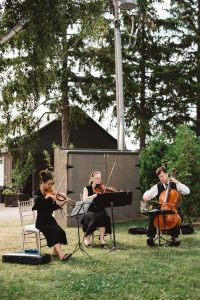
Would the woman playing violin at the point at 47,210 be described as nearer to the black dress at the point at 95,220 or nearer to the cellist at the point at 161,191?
the black dress at the point at 95,220

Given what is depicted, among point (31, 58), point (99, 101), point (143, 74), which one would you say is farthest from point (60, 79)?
point (31, 58)

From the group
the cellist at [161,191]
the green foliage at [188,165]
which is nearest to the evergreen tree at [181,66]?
the green foliage at [188,165]

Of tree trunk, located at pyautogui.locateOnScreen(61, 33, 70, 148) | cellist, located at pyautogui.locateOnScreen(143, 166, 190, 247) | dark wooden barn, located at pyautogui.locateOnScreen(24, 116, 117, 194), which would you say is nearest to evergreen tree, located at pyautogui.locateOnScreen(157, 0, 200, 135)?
tree trunk, located at pyautogui.locateOnScreen(61, 33, 70, 148)

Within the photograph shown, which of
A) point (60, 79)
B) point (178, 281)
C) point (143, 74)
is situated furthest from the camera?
point (143, 74)

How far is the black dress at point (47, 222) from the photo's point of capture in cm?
947

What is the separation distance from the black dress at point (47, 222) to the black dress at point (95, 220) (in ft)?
3.79

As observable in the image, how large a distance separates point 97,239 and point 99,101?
12.7 m

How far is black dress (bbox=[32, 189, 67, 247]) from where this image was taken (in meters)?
9.47

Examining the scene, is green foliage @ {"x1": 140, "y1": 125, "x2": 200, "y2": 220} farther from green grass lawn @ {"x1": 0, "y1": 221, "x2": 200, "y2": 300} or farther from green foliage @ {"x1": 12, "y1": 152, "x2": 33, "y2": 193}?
green foliage @ {"x1": 12, "y1": 152, "x2": 33, "y2": 193}

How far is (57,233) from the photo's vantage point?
9.51 metres

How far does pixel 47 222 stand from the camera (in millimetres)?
9664

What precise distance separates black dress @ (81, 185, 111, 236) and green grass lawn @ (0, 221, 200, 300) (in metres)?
0.42

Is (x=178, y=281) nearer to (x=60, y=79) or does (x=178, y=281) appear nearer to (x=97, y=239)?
(x=97, y=239)

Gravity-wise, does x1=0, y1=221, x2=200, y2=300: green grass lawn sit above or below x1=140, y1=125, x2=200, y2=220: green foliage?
below
